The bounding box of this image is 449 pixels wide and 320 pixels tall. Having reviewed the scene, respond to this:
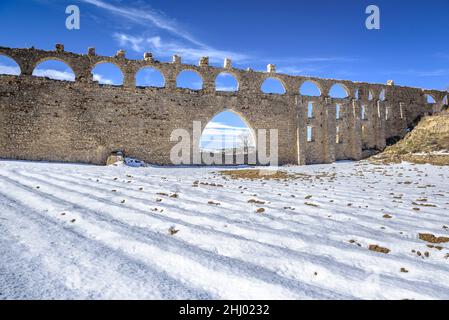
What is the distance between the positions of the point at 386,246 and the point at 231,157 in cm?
1702

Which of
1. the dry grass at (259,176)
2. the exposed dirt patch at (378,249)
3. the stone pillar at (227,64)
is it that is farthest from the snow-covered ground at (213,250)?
the stone pillar at (227,64)

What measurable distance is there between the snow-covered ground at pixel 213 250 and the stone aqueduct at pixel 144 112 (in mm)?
12659

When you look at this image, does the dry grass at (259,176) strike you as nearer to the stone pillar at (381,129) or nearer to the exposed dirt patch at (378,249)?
the exposed dirt patch at (378,249)

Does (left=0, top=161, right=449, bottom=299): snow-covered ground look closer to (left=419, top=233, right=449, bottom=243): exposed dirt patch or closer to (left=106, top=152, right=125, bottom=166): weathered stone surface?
(left=419, top=233, right=449, bottom=243): exposed dirt patch

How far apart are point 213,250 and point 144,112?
16039mm

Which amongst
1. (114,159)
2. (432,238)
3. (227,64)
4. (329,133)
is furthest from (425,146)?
(432,238)

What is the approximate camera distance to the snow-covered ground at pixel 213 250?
1.79 meters

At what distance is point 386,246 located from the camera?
9.07 feet

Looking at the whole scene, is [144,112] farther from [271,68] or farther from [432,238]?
[432,238]

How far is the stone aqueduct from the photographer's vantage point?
1561 centimetres

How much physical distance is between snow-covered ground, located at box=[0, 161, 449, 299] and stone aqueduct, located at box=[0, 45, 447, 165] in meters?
12.7

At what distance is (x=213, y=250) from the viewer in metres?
2.51
